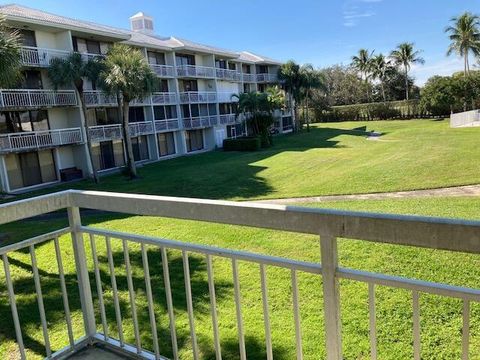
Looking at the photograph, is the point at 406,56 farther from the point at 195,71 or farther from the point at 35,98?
the point at 35,98

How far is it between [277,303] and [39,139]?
20203 millimetres

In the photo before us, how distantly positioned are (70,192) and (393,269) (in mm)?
4312

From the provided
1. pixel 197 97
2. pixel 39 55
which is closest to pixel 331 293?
pixel 39 55

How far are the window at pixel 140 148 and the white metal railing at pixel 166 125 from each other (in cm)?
133

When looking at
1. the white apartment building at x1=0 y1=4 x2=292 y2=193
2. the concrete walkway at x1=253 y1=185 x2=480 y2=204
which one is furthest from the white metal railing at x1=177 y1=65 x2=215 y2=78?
the concrete walkway at x1=253 y1=185 x2=480 y2=204

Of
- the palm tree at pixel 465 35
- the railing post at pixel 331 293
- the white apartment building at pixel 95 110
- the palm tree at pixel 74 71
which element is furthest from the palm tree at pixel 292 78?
the railing post at pixel 331 293

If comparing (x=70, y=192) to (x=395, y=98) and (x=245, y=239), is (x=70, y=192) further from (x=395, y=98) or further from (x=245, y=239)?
(x=395, y=98)

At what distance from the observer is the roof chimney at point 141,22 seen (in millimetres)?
38312

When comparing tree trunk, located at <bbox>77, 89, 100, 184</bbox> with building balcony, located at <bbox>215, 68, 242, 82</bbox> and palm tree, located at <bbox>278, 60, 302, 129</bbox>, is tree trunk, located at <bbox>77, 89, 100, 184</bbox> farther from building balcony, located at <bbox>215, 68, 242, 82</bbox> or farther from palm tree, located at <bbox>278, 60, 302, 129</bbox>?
palm tree, located at <bbox>278, 60, 302, 129</bbox>

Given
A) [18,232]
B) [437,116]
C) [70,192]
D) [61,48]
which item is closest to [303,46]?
[437,116]

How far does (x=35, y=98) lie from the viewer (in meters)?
20.9

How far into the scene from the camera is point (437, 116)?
48.0 m

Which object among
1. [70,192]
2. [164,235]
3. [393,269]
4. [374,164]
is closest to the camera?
[70,192]

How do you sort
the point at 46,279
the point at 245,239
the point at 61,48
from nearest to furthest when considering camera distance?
the point at 46,279 < the point at 245,239 < the point at 61,48
